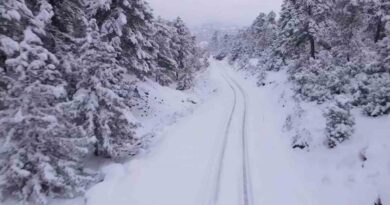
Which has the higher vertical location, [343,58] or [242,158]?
[343,58]

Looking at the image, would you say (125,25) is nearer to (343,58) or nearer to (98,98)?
(98,98)

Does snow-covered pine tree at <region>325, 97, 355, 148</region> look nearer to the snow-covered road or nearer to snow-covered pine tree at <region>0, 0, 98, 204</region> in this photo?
the snow-covered road

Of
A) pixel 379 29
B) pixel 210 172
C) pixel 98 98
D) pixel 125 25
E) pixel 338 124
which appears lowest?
pixel 210 172

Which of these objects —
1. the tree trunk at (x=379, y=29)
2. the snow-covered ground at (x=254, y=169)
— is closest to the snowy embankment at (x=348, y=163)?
the snow-covered ground at (x=254, y=169)

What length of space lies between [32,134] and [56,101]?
2.02m

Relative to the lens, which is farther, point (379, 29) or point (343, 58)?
point (379, 29)

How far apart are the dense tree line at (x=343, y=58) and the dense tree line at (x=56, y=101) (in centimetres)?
1007

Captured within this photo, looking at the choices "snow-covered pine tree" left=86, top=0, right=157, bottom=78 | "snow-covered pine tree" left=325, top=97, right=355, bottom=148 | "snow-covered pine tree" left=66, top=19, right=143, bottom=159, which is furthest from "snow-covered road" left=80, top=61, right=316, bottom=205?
"snow-covered pine tree" left=86, top=0, right=157, bottom=78

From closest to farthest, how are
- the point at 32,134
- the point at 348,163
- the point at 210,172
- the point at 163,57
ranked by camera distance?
the point at 32,134, the point at 348,163, the point at 210,172, the point at 163,57

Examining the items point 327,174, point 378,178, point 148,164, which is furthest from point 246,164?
point 378,178

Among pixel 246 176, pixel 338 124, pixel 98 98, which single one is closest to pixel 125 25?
pixel 98 98

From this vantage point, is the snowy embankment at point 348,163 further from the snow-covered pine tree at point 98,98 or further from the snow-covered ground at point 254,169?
the snow-covered pine tree at point 98,98

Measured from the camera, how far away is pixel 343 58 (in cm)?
2673

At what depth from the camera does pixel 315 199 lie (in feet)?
39.0
